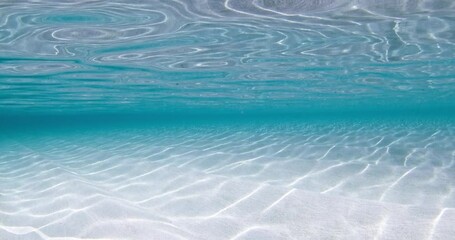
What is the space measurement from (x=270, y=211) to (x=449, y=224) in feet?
6.70

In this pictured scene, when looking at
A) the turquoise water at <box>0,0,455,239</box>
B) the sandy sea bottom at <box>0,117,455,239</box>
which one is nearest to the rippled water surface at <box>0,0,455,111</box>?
the turquoise water at <box>0,0,455,239</box>

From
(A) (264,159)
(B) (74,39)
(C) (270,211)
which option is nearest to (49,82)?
(B) (74,39)

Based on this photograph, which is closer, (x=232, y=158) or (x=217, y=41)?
(x=232, y=158)

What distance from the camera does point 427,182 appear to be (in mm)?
5691

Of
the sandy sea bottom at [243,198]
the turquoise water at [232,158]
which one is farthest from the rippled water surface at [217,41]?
the sandy sea bottom at [243,198]

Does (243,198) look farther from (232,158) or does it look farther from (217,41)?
(217,41)

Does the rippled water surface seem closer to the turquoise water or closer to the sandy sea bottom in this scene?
the turquoise water

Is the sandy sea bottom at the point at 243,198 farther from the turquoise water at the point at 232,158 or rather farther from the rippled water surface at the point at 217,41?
the rippled water surface at the point at 217,41

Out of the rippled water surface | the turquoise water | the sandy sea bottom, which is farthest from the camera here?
the rippled water surface

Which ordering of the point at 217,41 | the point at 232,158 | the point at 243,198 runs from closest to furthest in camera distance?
the point at 243,198, the point at 232,158, the point at 217,41

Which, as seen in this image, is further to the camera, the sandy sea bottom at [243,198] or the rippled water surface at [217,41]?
the rippled water surface at [217,41]

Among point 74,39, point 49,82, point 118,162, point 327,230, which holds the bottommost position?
point 118,162

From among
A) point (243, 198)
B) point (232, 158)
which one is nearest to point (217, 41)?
point (232, 158)

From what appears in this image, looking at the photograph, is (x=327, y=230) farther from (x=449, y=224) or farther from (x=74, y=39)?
(x=74, y=39)
